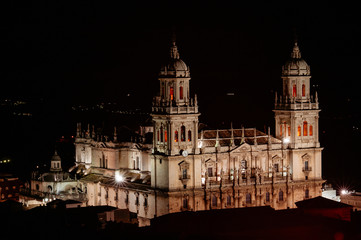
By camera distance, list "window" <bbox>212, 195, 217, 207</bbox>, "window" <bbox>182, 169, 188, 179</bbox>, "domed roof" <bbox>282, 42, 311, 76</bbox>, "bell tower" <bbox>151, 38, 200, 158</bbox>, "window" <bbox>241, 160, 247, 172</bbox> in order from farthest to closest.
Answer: "domed roof" <bbox>282, 42, 311, 76</bbox> < "window" <bbox>241, 160, 247, 172</bbox> < "window" <bbox>212, 195, 217, 207</bbox> < "window" <bbox>182, 169, 188, 179</bbox> < "bell tower" <bbox>151, 38, 200, 158</bbox>

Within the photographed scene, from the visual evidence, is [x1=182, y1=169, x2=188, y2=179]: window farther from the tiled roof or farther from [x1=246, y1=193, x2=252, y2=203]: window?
[x1=246, y1=193, x2=252, y2=203]: window

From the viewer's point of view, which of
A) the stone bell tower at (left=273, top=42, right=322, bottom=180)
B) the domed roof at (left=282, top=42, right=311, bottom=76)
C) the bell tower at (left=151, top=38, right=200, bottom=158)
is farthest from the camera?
the stone bell tower at (left=273, top=42, right=322, bottom=180)

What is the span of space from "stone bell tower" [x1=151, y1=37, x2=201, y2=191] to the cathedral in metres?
0.09

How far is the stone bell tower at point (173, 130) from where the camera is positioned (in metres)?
89.7

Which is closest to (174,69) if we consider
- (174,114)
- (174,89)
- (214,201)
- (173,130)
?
(174,89)

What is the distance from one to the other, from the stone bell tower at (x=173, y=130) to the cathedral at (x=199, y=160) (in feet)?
0.30

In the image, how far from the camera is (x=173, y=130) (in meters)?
90.0

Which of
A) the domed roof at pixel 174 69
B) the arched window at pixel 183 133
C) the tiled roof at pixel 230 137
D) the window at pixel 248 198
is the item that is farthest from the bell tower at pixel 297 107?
the domed roof at pixel 174 69

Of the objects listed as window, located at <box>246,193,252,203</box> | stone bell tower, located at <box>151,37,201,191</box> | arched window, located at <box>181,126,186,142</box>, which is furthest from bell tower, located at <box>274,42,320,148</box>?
arched window, located at <box>181,126,186,142</box>

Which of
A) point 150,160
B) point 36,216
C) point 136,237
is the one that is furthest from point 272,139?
point 136,237

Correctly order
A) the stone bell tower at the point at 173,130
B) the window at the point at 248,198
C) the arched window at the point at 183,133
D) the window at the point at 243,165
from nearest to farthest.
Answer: the stone bell tower at the point at 173,130 → the arched window at the point at 183,133 → the window at the point at 248,198 → the window at the point at 243,165

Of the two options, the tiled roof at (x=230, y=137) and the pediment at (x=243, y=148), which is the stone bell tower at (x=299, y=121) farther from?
the pediment at (x=243, y=148)

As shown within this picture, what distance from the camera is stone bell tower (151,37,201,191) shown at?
294 ft

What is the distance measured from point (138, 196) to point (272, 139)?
15.2 meters
